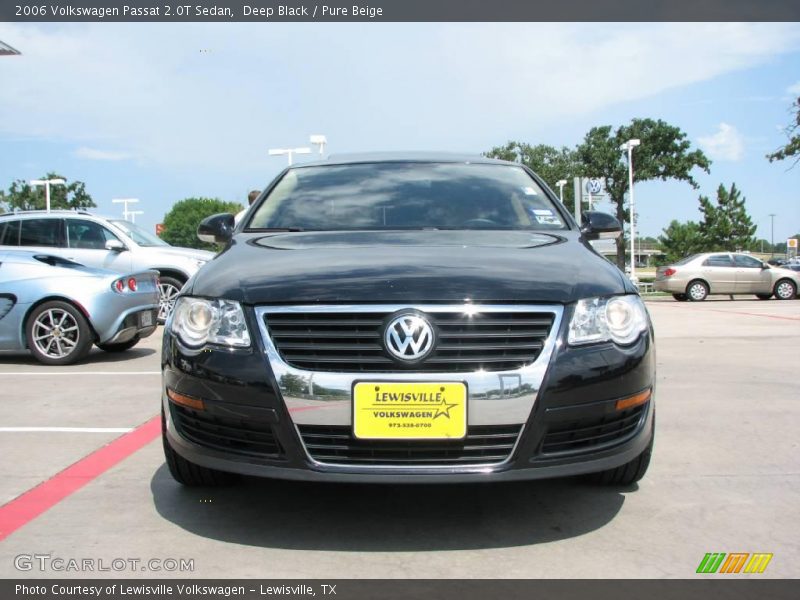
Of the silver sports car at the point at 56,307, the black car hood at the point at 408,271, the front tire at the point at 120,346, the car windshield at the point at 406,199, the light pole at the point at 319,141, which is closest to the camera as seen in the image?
the black car hood at the point at 408,271

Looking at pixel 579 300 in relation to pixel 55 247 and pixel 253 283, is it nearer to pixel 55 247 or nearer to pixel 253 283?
pixel 253 283

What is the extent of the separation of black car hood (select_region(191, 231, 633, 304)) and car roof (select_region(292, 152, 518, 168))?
45.6 inches

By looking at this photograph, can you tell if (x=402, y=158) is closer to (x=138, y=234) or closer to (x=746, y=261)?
(x=138, y=234)

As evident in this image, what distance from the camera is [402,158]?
4.86 meters

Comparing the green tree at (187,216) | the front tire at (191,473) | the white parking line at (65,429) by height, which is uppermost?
the green tree at (187,216)

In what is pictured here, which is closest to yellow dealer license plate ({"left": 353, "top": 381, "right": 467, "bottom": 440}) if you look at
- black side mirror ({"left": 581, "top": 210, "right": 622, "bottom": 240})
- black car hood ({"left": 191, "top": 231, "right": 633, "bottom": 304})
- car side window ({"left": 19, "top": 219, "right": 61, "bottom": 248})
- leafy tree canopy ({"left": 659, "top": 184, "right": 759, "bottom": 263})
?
black car hood ({"left": 191, "top": 231, "right": 633, "bottom": 304})

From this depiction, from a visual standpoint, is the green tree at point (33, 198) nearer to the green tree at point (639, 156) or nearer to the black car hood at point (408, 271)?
the green tree at point (639, 156)

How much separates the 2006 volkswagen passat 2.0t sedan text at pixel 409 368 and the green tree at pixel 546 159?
62849mm

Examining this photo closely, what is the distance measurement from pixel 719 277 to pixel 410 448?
836 inches

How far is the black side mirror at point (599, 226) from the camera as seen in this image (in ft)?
14.3

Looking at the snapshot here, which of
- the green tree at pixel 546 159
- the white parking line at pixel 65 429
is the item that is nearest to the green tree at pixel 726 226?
Result: the green tree at pixel 546 159

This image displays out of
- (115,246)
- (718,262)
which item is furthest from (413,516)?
(718,262)

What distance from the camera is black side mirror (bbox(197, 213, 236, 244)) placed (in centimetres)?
447

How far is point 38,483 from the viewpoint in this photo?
389 centimetres
